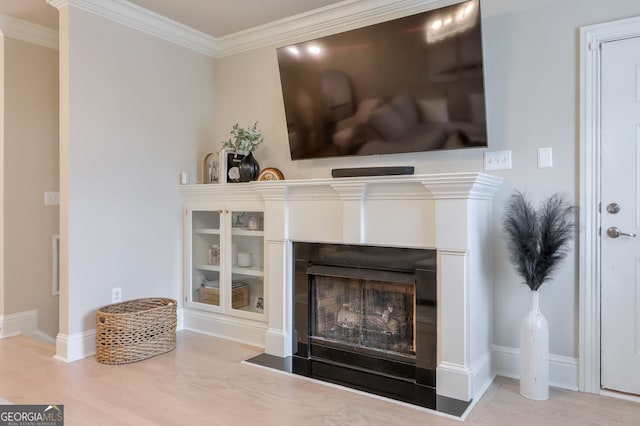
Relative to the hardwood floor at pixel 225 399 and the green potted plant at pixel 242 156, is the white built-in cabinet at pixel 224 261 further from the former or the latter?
the hardwood floor at pixel 225 399

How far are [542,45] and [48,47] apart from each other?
3608mm

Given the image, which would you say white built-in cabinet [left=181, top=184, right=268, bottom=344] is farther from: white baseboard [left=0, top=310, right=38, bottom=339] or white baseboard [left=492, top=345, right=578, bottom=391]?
white baseboard [left=492, top=345, right=578, bottom=391]

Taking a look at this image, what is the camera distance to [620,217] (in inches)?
86.7

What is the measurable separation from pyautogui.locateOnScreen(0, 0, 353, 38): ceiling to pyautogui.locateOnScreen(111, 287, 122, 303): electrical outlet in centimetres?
198

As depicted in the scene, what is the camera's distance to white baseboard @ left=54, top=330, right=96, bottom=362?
9.00 ft

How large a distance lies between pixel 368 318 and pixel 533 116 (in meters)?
1.49

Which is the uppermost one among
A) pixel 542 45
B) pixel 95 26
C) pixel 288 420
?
pixel 95 26

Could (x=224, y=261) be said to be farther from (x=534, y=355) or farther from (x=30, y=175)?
(x=534, y=355)

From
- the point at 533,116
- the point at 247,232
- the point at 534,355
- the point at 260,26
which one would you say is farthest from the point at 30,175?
the point at 534,355

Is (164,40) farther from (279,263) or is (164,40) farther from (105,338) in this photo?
(105,338)

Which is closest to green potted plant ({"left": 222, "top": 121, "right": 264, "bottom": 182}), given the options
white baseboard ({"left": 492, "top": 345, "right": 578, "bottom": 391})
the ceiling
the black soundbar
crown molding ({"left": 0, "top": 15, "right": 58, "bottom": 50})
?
the ceiling

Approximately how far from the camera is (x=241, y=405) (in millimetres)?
2123

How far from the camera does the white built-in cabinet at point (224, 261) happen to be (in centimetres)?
314

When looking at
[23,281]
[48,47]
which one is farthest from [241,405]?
[48,47]
